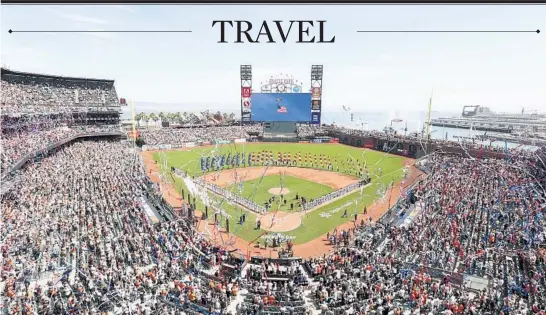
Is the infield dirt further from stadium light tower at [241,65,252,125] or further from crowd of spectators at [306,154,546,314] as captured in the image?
stadium light tower at [241,65,252,125]

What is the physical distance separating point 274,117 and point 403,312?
67.1m

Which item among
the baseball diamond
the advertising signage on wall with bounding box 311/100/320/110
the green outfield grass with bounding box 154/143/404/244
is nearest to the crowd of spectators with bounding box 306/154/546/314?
the green outfield grass with bounding box 154/143/404/244

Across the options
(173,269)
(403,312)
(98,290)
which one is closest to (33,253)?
(98,290)

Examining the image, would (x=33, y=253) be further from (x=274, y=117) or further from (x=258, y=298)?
(x=274, y=117)

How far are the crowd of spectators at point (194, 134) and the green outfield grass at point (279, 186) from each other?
1369 inches

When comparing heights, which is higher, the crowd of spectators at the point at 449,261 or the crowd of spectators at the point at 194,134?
the crowd of spectators at the point at 194,134

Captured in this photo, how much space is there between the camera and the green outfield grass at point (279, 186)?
35644 millimetres

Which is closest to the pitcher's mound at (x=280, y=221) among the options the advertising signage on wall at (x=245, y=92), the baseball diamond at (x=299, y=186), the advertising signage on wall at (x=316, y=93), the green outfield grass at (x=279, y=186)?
Answer: the baseball diamond at (x=299, y=186)

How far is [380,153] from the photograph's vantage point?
66.4m

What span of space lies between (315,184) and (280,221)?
1413cm

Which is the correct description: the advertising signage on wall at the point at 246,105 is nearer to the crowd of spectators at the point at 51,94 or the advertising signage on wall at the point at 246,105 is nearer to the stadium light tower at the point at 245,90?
the stadium light tower at the point at 245,90

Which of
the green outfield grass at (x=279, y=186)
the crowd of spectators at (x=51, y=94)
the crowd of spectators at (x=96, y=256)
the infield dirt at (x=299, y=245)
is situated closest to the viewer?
the crowd of spectators at (x=96, y=256)

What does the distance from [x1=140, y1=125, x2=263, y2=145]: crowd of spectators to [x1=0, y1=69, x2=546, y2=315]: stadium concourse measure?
1439 inches

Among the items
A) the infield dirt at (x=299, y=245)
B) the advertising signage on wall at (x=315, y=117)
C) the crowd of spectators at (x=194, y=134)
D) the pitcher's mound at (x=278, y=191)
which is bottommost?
the infield dirt at (x=299, y=245)
